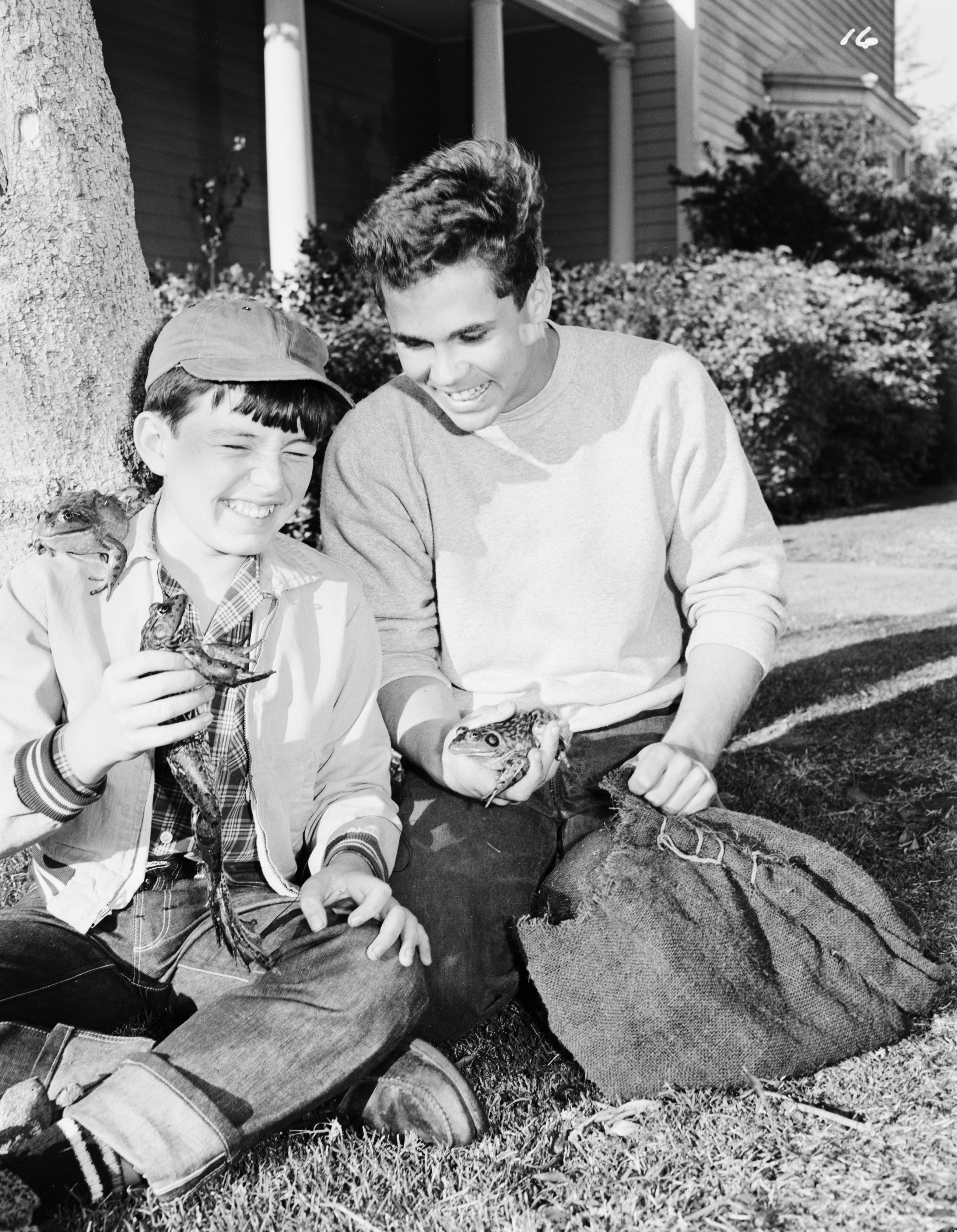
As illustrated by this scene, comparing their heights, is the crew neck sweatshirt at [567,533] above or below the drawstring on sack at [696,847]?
above

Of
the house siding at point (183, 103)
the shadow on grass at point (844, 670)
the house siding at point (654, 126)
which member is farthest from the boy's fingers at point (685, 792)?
the house siding at point (654, 126)

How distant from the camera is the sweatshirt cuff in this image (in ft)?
9.02

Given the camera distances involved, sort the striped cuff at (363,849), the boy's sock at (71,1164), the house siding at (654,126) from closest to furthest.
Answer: the boy's sock at (71,1164) < the striped cuff at (363,849) < the house siding at (654,126)

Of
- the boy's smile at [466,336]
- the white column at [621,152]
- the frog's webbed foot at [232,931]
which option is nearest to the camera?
the frog's webbed foot at [232,931]

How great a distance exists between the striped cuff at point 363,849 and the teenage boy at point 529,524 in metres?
0.20

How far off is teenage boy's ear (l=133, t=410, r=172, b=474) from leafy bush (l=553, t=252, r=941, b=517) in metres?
7.41

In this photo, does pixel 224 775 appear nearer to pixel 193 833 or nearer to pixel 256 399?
pixel 193 833

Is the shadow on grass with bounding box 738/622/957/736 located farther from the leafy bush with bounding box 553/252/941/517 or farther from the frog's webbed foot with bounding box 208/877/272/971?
the leafy bush with bounding box 553/252/941/517

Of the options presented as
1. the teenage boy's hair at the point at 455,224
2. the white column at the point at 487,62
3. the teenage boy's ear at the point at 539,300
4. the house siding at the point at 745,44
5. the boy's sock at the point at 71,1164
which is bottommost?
the boy's sock at the point at 71,1164

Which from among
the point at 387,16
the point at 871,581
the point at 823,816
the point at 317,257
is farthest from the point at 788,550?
the point at 387,16

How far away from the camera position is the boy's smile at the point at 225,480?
2.37 m

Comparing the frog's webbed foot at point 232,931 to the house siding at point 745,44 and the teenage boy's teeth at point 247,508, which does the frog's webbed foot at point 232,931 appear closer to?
the teenage boy's teeth at point 247,508

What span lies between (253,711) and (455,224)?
102cm

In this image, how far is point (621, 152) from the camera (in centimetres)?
1395
